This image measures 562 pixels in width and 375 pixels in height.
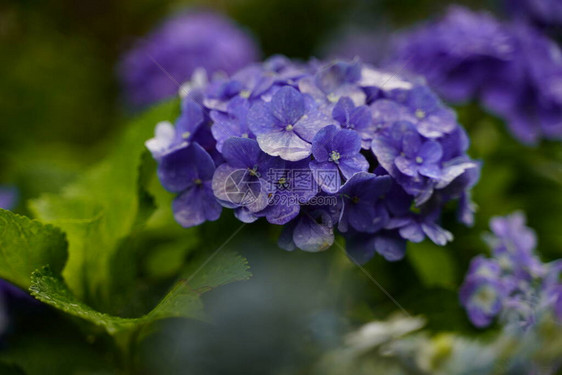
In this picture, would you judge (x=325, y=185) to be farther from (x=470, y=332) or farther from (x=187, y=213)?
(x=470, y=332)

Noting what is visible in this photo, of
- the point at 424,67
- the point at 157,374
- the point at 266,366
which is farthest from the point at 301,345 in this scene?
the point at 424,67

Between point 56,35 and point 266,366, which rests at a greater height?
point 56,35

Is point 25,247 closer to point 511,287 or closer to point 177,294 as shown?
point 177,294

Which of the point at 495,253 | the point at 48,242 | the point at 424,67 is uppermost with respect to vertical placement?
the point at 48,242

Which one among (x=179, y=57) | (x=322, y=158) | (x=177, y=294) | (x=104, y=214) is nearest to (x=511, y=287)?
(x=322, y=158)

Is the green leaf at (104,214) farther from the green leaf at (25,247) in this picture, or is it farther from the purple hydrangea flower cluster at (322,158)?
the purple hydrangea flower cluster at (322,158)

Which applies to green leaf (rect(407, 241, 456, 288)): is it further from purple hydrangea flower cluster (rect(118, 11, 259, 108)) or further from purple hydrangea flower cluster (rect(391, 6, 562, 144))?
purple hydrangea flower cluster (rect(118, 11, 259, 108))
